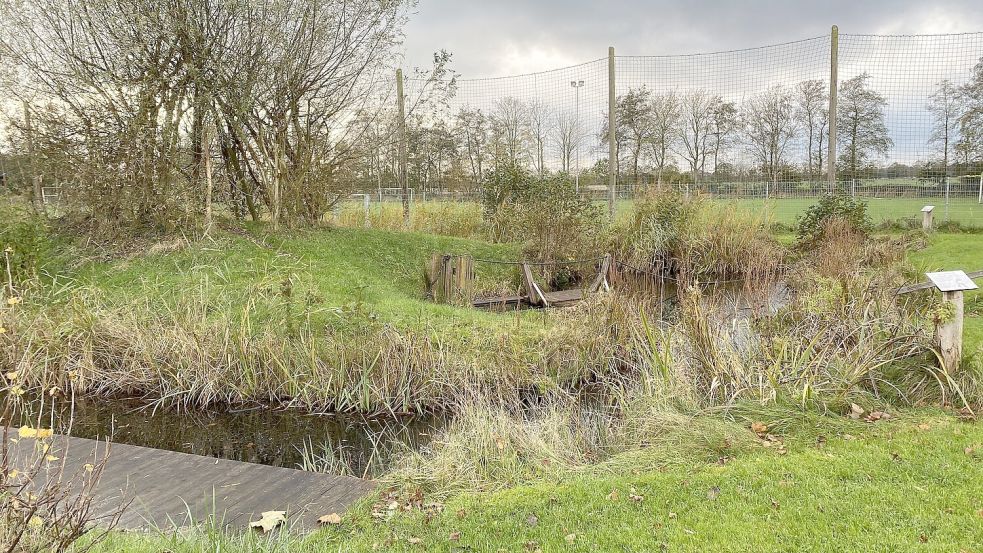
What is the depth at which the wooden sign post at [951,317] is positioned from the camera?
12.2ft

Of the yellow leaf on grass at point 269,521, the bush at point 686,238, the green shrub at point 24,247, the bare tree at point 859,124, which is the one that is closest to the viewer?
the yellow leaf on grass at point 269,521

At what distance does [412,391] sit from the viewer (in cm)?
488

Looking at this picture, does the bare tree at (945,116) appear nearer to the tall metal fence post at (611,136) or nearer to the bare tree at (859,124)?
the bare tree at (859,124)

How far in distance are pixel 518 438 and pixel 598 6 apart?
8481 millimetres

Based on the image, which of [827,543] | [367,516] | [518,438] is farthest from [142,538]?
[827,543]

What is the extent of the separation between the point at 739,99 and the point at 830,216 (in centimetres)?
424

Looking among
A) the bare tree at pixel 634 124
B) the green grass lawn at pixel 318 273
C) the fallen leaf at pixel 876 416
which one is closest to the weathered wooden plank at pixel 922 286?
the fallen leaf at pixel 876 416

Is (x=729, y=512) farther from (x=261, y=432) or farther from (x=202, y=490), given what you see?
(x=261, y=432)

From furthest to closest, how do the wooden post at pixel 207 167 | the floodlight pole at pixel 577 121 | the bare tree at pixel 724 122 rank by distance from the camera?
1. the bare tree at pixel 724 122
2. the floodlight pole at pixel 577 121
3. the wooden post at pixel 207 167

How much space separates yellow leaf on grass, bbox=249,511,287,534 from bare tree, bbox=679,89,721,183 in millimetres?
15245

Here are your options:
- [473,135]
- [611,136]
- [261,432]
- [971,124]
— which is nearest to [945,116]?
[971,124]

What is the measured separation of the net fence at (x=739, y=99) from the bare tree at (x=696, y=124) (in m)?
1.18

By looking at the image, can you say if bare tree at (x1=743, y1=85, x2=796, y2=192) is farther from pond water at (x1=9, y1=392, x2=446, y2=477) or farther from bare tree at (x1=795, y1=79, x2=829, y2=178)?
pond water at (x1=9, y1=392, x2=446, y2=477)

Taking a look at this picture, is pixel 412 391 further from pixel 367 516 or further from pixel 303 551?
pixel 303 551
